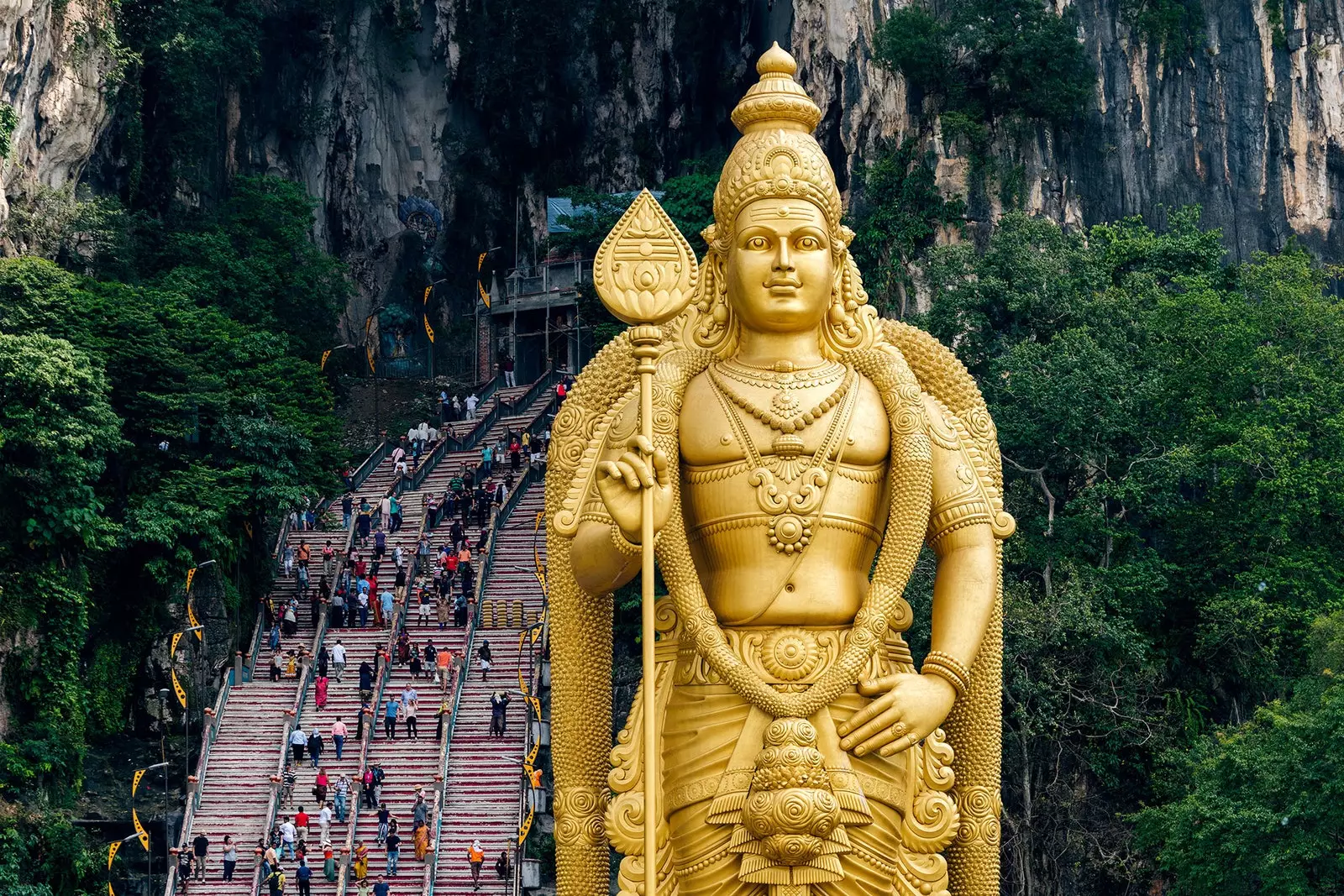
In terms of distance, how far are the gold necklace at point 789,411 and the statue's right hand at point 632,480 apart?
0.95 m

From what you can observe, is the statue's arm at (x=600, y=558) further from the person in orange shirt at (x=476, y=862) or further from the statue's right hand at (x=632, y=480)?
the person in orange shirt at (x=476, y=862)

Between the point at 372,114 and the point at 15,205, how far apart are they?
17922 millimetres

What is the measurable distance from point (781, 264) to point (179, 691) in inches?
867

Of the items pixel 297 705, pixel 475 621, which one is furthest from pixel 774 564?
pixel 475 621

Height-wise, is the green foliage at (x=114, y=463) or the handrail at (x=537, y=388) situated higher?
the handrail at (x=537, y=388)

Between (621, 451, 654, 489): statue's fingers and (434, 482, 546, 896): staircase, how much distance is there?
639 inches

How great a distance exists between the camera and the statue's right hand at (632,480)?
1459cm

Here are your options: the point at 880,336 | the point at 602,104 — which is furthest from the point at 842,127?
the point at 880,336

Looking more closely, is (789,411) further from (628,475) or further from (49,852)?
(49,852)

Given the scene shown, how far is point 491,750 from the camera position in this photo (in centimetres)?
3253

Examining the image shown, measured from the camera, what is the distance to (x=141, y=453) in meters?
37.8

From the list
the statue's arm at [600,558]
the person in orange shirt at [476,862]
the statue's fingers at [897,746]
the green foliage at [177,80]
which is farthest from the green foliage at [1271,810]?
the green foliage at [177,80]

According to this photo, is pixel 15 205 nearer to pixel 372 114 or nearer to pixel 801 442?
pixel 372 114

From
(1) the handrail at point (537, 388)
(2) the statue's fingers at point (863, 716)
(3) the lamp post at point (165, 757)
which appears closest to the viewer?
(2) the statue's fingers at point (863, 716)
